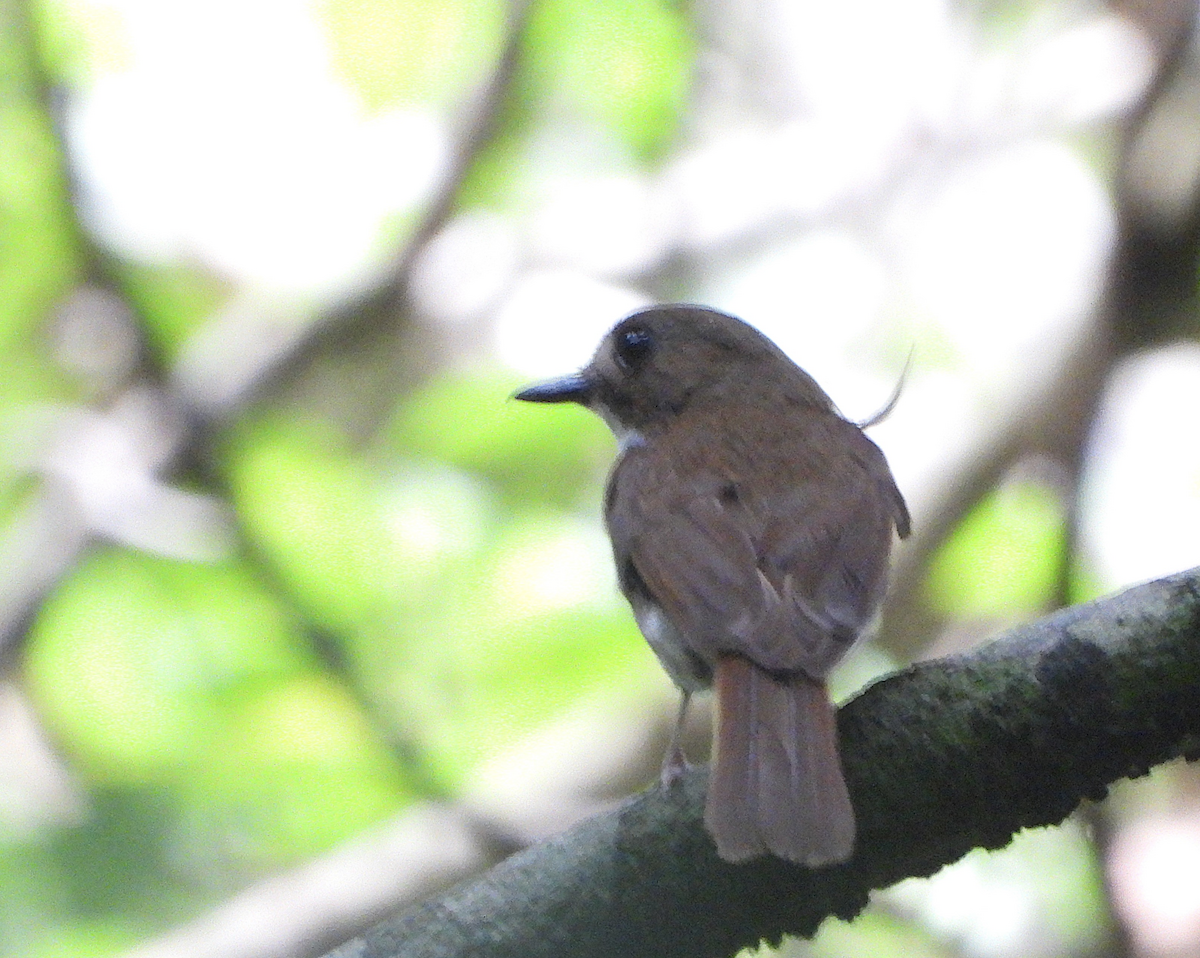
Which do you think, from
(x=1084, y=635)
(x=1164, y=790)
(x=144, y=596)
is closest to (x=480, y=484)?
(x=144, y=596)

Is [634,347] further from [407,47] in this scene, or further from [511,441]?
[407,47]

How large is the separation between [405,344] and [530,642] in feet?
3.62

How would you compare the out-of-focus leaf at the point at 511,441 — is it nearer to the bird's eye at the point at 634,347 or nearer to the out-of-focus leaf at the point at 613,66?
the out-of-focus leaf at the point at 613,66

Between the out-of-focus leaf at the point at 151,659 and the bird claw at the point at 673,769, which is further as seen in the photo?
the out-of-focus leaf at the point at 151,659

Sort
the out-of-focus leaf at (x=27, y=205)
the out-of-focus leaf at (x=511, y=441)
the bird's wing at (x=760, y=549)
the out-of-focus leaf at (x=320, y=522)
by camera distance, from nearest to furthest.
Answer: the bird's wing at (x=760, y=549) < the out-of-focus leaf at (x=320, y=522) < the out-of-focus leaf at (x=511, y=441) < the out-of-focus leaf at (x=27, y=205)

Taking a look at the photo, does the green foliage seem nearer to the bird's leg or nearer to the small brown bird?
the small brown bird

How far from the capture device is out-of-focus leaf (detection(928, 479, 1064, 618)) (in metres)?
4.75

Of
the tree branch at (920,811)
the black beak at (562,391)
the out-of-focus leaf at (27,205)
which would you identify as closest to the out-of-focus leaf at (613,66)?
the out-of-focus leaf at (27,205)

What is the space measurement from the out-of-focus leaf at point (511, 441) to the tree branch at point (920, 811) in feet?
10.4

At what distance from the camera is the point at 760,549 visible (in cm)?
285

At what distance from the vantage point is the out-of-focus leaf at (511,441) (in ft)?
18.0

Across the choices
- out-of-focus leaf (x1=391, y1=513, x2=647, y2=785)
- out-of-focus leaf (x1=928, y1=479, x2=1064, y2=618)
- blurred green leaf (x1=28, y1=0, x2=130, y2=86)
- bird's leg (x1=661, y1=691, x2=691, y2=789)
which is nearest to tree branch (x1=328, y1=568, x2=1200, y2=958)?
bird's leg (x1=661, y1=691, x2=691, y2=789)

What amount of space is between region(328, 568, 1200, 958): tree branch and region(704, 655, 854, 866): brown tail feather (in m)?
0.09

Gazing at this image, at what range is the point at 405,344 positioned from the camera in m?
5.67
